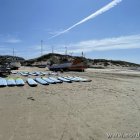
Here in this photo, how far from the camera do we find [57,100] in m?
11.5

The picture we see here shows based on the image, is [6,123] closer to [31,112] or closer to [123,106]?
[31,112]

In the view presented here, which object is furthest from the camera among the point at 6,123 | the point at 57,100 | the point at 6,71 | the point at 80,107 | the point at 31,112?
the point at 6,71

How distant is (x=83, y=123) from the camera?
743 cm

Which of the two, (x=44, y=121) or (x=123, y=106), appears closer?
(x=44, y=121)

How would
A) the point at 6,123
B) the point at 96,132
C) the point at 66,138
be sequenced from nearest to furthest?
the point at 66,138
the point at 96,132
the point at 6,123

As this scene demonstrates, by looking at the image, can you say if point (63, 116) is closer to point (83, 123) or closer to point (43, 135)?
point (83, 123)

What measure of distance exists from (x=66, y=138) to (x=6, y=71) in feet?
77.3

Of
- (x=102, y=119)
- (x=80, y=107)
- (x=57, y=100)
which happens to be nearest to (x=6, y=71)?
(x=57, y=100)

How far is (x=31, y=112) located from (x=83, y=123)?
7.41 ft

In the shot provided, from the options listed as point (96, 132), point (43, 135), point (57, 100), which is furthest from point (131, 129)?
point (57, 100)

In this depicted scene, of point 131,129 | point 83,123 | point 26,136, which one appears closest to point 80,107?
point 83,123

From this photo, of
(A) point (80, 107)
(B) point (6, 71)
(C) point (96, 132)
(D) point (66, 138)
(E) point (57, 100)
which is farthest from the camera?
(B) point (6, 71)

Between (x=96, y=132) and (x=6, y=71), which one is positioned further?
(x=6, y=71)

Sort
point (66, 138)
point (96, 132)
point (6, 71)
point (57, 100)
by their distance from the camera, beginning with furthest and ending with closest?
1. point (6, 71)
2. point (57, 100)
3. point (96, 132)
4. point (66, 138)
